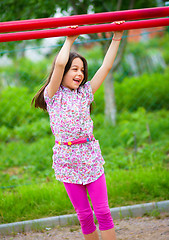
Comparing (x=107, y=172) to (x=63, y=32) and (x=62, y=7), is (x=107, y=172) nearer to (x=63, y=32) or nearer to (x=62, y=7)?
(x=63, y=32)

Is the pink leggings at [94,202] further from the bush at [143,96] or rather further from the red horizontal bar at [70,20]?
the bush at [143,96]

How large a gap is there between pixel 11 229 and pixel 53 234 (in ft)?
1.25

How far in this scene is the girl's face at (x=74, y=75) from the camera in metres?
2.11

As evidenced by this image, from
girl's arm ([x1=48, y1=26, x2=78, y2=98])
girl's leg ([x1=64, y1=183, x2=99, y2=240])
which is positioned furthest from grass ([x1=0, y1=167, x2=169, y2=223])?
girl's arm ([x1=48, y1=26, x2=78, y2=98])

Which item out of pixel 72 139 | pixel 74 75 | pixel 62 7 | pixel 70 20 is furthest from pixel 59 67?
pixel 62 7

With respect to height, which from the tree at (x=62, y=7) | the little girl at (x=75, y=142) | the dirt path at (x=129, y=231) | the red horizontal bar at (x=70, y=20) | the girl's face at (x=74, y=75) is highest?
the tree at (x=62, y=7)

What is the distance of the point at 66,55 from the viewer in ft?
6.52

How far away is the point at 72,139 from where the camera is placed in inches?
82.0

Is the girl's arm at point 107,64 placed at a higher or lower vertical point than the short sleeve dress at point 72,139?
higher

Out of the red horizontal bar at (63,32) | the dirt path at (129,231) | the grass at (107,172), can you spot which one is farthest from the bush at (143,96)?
the red horizontal bar at (63,32)

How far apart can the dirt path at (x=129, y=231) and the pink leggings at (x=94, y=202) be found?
635mm

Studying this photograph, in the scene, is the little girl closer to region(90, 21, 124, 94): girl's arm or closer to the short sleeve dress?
the short sleeve dress

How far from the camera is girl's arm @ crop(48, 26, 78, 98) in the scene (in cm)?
198

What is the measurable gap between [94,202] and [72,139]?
1.41ft
